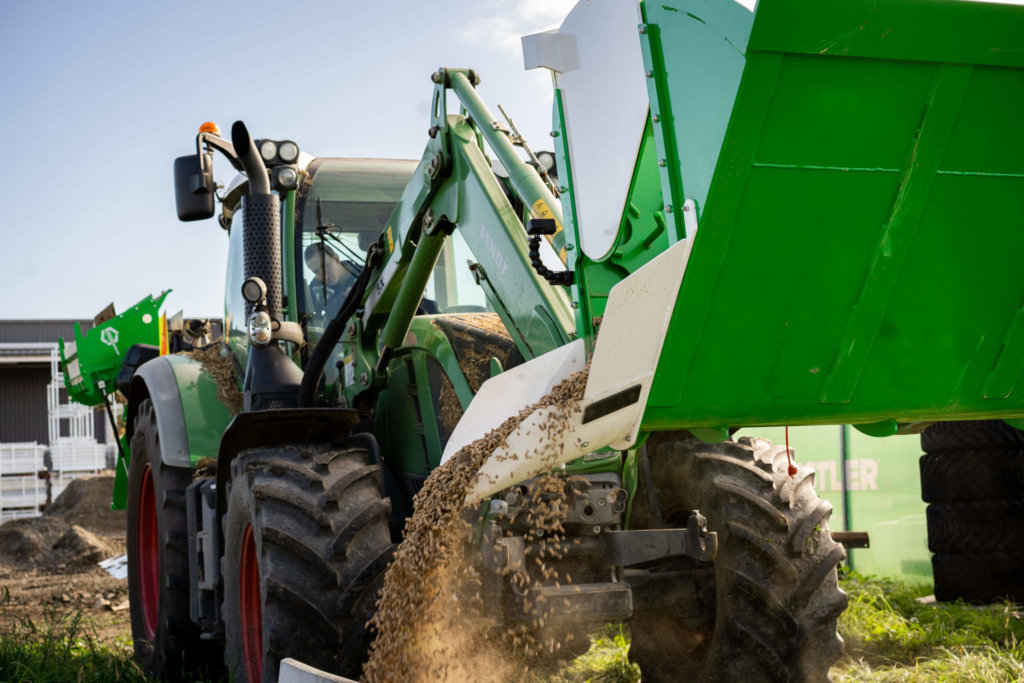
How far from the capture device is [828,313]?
8.91 ft

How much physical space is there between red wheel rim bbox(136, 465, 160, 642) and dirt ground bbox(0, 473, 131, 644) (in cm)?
33

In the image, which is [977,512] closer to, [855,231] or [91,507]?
[855,231]

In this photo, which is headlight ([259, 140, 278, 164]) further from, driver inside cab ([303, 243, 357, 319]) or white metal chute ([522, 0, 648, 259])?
white metal chute ([522, 0, 648, 259])

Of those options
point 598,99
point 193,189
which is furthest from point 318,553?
point 193,189

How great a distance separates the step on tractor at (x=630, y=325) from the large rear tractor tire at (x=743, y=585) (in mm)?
13

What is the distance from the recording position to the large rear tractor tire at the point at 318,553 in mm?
3734

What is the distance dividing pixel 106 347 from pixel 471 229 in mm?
5816

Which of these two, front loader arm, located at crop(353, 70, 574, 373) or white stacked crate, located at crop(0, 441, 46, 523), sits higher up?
front loader arm, located at crop(353, 70, 574, 373)

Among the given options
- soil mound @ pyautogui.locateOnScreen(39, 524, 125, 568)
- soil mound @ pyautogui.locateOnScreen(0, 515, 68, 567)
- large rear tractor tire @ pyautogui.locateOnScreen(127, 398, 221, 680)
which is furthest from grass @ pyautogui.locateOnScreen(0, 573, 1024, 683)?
soil mound @ pyautogui.locateOnScreen(0, 515, 68, 567)

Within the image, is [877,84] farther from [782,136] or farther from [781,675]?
[781,675]

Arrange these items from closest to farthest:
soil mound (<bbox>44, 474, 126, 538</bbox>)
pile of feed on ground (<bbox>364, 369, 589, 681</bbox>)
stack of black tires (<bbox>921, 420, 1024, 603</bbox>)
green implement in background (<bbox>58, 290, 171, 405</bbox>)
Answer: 1. pile of feed on ground (<bbox>364, 369, 589, 681</bbox>)
2. stack of black tires (<bbox>921, 420, 1024, 603</bbox>)
3. green implement in background (<bbox>58, 290, 171, 405</bbox>)
4. soil mound (<bbox>44, 474, 126, 538</bbox>)

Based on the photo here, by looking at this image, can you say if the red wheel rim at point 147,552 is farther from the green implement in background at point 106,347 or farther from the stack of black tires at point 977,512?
the stack of black tires at point 977,512

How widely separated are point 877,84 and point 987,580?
5570mm

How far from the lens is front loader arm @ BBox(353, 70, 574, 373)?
3624mm
